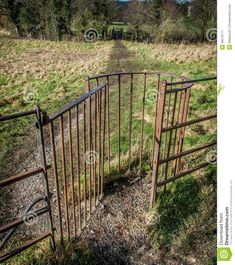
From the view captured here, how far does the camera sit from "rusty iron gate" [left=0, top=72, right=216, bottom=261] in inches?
84.6

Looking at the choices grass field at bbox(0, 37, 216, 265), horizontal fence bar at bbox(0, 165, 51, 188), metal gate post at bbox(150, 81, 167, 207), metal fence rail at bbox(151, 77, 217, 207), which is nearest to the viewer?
horizontal fence bar at bbox(0, 165, 51, 188)

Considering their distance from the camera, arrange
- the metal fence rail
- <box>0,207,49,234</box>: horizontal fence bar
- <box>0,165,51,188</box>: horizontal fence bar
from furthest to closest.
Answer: the metal fence rail → <box>0,207,49,234</box>: horizontal fence bar → <box>0,165,51,188</box>: horizontal fence bar

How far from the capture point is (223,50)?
417cm

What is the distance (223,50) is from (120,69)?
8559 mm

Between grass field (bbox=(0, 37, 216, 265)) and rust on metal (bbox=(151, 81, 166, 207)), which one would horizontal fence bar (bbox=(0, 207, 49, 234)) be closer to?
grass field (bbox=(0, 37, 216, 265))

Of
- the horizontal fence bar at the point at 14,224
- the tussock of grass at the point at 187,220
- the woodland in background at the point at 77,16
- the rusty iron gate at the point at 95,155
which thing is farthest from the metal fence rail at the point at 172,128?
the woodland in background at the point at 77,16

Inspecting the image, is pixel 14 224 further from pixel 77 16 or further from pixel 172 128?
pixel 77 16

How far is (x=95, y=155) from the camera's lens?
3168mm

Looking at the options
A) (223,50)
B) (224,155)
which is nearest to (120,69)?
(223,50)

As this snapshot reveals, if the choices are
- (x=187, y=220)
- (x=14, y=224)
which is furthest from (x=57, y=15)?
(x=14, y=224)

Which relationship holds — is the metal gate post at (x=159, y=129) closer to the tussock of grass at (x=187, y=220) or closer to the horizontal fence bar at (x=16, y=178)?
the tussock of grass at (x=187, y=220)

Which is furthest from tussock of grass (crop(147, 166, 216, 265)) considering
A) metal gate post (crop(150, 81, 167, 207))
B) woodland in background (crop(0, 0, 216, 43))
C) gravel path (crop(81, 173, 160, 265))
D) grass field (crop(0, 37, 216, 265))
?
woodland in background (crop(0, 0, 216, 43))

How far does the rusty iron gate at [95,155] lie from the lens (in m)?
2.15

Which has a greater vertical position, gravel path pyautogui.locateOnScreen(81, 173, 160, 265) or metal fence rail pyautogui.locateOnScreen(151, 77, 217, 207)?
metal fence rail pyautogui.locateOnScreen(151, 77, 217, 207)
